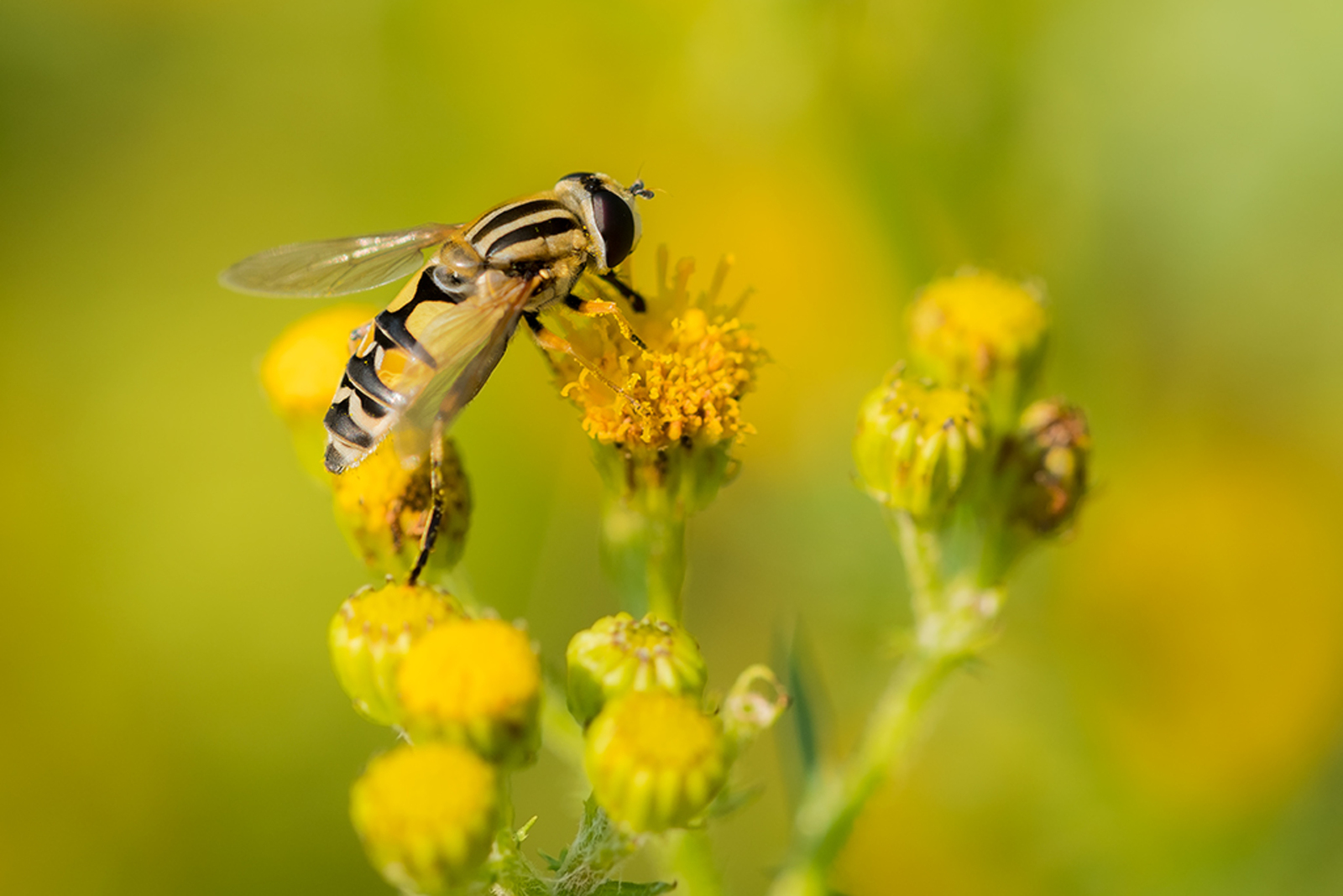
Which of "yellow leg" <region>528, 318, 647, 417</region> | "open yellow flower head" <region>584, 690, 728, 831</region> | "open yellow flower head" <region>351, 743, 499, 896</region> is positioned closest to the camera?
"open yellow flower head" <region>351, 743, 499, 896</region>

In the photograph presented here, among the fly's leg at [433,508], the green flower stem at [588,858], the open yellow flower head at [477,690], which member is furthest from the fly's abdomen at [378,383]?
the green flower stem at [588,858]

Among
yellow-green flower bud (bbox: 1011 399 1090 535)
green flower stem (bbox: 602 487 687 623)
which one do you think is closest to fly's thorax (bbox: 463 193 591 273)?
green flower stem (bbox: 602 487 687 623)

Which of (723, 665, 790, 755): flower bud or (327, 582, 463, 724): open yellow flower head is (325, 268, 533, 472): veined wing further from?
(723, 665, 790, 755): flower bud

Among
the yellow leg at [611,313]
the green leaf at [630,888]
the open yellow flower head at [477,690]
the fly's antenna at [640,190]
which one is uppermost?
the fly's antenna at [640,190]

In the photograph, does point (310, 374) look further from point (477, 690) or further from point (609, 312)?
point (477, 690)

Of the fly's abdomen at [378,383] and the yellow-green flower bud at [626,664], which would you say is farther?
the fly's abdomen at [378,383]

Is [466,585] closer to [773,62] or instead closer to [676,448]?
[676,448]

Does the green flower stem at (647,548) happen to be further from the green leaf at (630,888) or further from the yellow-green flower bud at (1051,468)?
the yellow-green flower bud at (1051,468)
